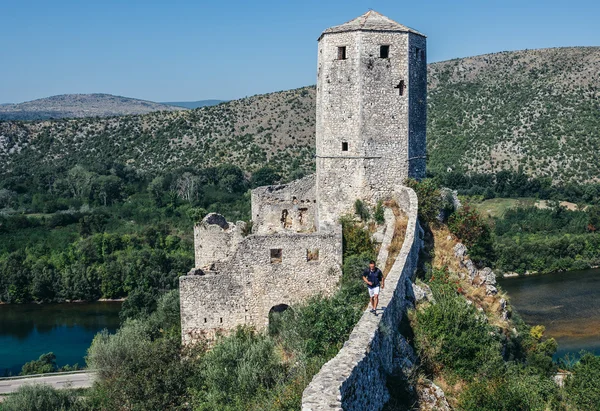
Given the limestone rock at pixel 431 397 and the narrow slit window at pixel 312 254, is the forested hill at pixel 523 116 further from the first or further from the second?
the limestone rock at pixel 431 397

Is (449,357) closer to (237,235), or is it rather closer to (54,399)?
(237,235)

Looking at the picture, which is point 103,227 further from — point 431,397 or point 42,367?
point 431,397

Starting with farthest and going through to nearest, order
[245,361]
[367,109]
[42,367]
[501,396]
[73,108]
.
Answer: [73,108], [42,367], [367,109], [245,361], [501,396]

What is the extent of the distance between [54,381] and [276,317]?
13.4m

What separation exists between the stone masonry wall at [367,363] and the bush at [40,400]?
419 inches

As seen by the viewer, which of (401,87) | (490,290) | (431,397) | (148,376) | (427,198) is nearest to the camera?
(431,397)

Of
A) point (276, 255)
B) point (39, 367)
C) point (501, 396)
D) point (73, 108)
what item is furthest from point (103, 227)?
point (73, 108)

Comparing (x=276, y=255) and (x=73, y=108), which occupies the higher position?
(x=73, y=108)

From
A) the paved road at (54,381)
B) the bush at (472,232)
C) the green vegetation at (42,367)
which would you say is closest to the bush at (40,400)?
the paved road at (54,381)

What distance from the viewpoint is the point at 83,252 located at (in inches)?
1890

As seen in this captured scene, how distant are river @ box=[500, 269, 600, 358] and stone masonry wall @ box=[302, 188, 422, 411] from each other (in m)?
21.1

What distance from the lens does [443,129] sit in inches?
2581

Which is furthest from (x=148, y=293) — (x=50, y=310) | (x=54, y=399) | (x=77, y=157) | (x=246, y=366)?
(x=77, y=157)

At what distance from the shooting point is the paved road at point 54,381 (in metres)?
23.9
